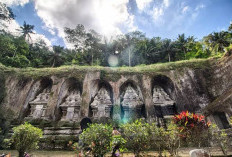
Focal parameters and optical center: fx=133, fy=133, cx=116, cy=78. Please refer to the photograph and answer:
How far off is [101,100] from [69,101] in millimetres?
3043

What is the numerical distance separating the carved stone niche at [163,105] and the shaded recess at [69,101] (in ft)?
22.8

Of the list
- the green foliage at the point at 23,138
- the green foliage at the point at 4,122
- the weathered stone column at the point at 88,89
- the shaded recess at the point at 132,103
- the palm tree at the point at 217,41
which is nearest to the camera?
the green foliage at the point at 23,138

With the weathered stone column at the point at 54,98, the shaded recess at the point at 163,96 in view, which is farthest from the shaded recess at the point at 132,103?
the weathered stone column at the point at 54,98

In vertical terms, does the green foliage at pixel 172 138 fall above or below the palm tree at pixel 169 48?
below

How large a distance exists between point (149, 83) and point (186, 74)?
3.46 metres

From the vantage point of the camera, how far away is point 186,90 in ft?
37.2

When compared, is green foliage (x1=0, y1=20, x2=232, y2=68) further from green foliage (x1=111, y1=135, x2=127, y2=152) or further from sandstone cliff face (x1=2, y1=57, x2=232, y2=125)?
green foliage (x1=111, y1=135, x2=127, y2=152)

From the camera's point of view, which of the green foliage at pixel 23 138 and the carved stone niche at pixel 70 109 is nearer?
the green foliage at pixel 23 138

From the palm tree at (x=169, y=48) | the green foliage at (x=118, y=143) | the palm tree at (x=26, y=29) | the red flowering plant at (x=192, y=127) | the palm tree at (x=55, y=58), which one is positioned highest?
the palm tree at (x=26, y=29)

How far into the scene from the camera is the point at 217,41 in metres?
23.1

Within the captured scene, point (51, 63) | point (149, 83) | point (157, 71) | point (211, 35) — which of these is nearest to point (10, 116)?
point (149, 83)

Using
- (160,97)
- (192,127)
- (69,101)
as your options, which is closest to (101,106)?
(69,101)

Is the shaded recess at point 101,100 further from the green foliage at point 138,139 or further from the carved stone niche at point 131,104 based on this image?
the green foliage at point 138,139

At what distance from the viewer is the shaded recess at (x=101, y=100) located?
11.6 m
